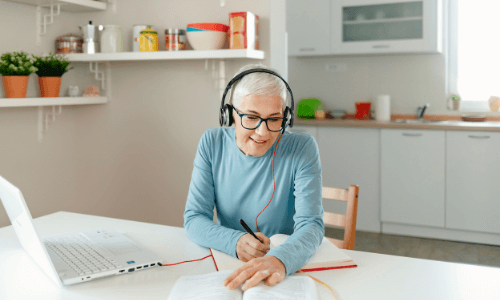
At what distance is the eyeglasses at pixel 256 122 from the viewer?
1396 mm

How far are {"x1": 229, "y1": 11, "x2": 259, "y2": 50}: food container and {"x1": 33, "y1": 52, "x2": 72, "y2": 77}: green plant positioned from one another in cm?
95

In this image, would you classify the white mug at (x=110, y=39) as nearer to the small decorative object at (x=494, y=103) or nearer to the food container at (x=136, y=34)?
the food container at (x=136, y=34)

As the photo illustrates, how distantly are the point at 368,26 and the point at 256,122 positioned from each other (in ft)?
9.76

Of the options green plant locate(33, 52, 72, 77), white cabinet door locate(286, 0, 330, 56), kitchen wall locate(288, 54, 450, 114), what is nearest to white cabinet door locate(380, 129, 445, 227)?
kitchen wall locate(288, 54, 450, 114)

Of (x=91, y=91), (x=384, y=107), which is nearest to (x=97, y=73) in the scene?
(x=91, y=91)

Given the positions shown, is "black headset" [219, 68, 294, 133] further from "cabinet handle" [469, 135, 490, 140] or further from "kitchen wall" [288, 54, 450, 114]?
"kitchen wall" [288, 54, 450, 114]

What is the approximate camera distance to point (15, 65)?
93.0 inches

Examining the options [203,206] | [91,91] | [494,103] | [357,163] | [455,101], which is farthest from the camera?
[455,101]

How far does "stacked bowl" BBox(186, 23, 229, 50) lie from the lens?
8.21 feet

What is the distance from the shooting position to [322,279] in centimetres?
114

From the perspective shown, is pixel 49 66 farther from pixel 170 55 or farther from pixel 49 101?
pixel 170 55

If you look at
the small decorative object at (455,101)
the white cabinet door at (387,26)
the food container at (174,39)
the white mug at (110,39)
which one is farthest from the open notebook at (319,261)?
the small decorative object at (455,101)

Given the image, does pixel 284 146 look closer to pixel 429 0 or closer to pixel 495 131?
pixel 495 131

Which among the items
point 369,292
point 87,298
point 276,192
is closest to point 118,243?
point 87,298
